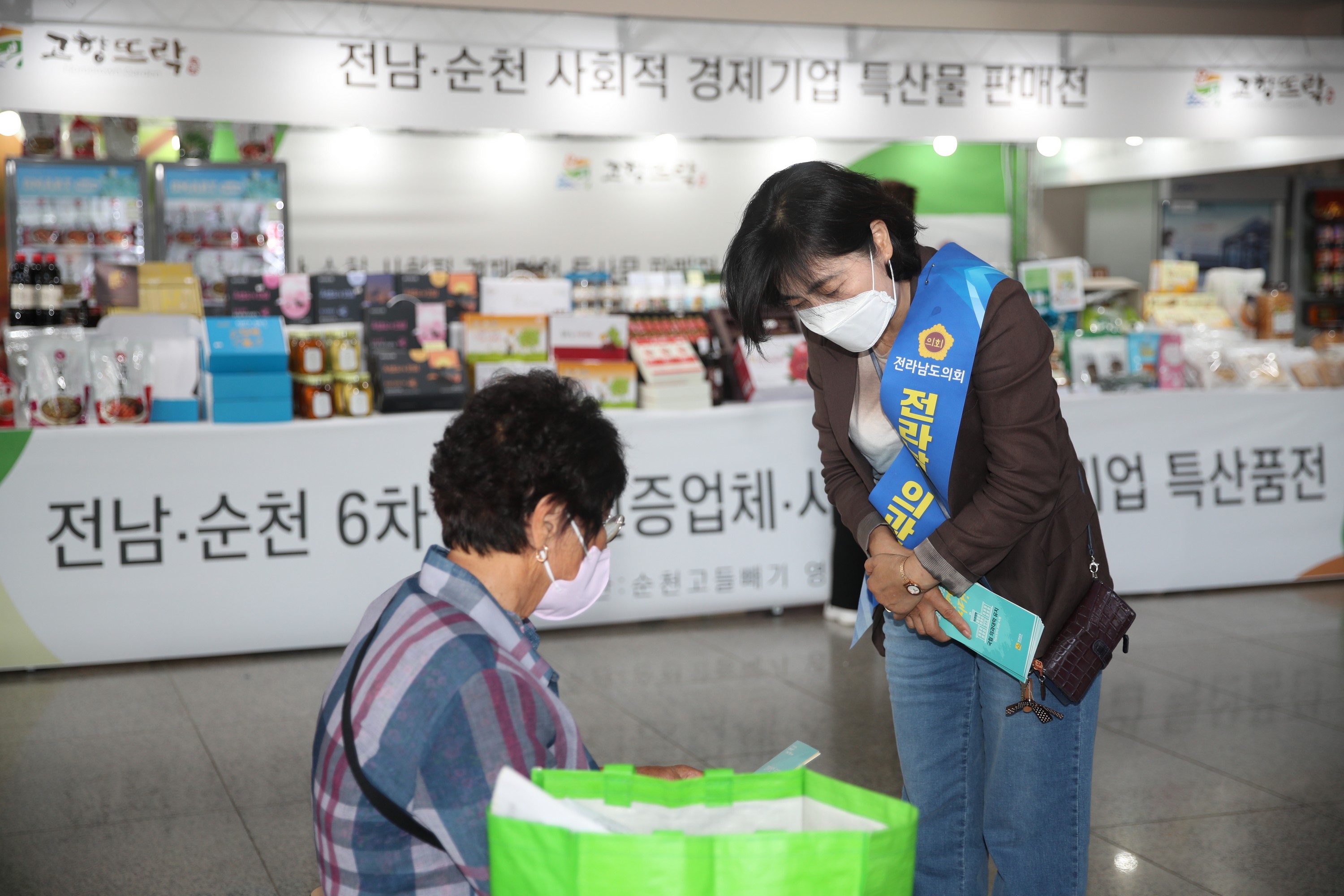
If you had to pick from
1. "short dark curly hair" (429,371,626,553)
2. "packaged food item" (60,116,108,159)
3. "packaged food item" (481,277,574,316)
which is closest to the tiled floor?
"packaged food item" (481,277,574,316)

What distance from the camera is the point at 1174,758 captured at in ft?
11.0

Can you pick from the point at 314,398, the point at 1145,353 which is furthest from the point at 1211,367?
the point at 314,398

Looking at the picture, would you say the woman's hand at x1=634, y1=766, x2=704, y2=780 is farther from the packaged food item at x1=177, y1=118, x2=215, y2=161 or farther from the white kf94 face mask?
the packaged food item at x1=177, y1=118, x2=215, y2=161

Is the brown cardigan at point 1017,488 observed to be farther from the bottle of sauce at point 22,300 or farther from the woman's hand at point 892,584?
the bottle of sauce at point 22,300

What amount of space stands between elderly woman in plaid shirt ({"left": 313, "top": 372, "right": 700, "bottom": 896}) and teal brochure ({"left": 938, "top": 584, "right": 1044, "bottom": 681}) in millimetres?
580

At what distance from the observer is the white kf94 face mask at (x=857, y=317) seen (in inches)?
69.4

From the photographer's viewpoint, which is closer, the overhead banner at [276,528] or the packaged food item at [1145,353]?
the overhead banner at [276,528]

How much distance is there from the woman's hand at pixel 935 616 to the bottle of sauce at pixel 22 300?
156 inches

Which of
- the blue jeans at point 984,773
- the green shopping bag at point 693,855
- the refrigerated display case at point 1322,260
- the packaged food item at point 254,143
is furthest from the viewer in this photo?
the refrigerated display case at point 1322,260

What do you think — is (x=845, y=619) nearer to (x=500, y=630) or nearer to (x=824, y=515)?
(x=824, y=515)

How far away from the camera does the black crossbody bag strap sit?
1188 millimetres

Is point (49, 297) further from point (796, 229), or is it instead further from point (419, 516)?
point (796, 229)

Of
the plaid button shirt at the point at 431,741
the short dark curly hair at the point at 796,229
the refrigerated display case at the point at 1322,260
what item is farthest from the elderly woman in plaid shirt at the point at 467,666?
the refrigerated display case at the point at 1322,260

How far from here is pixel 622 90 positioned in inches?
208
